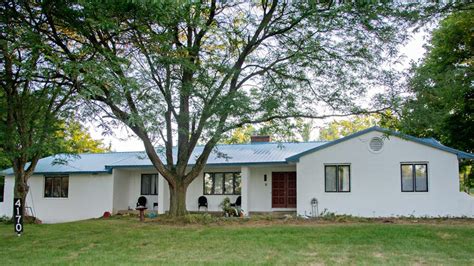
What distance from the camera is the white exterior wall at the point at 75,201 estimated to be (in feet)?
75.2

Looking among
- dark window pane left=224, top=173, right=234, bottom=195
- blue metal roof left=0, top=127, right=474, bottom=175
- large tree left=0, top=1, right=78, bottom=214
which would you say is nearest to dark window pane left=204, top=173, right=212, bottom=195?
dark window pane left=224, top=173, right=234, bottom=195

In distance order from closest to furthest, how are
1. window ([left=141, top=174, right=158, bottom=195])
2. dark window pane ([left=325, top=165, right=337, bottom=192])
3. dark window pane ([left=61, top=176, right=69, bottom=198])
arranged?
dark window pane ([left=325, top=165, right=337, bottom=192]) → window ([left=141, top=174, right=158, bottom=195]) → dark window pane ([left=61, top=176, right=69, bottom=198])

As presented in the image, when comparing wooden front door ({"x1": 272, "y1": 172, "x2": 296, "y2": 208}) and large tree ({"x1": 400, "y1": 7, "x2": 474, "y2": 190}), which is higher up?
large tree ({"x1": 400, "y1": 7, "x2": 474, "y2": 190})

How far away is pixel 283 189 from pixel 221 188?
313 centimetres

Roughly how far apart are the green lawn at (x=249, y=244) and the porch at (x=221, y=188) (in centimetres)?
579

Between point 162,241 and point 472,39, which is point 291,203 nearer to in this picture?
point 162,241

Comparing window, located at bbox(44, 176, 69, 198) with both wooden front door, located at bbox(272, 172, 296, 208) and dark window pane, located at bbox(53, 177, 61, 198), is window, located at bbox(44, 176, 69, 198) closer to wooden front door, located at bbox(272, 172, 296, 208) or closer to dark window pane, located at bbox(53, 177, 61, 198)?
dark window pane, located at bbox(53, 177, 61, 198)

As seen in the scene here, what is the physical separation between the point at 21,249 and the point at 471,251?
1160cm

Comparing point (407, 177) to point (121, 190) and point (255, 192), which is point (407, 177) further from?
point (121, 190)

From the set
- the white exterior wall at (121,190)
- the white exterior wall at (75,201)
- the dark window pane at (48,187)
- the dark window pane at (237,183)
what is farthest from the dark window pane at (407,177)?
the dark window pane at (48,187)

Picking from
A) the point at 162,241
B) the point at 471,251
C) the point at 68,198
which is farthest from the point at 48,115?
the point at 471,251

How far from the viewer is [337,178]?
62.4ft

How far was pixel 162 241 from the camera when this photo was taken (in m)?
12.9

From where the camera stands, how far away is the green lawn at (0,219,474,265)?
34.7 feet
